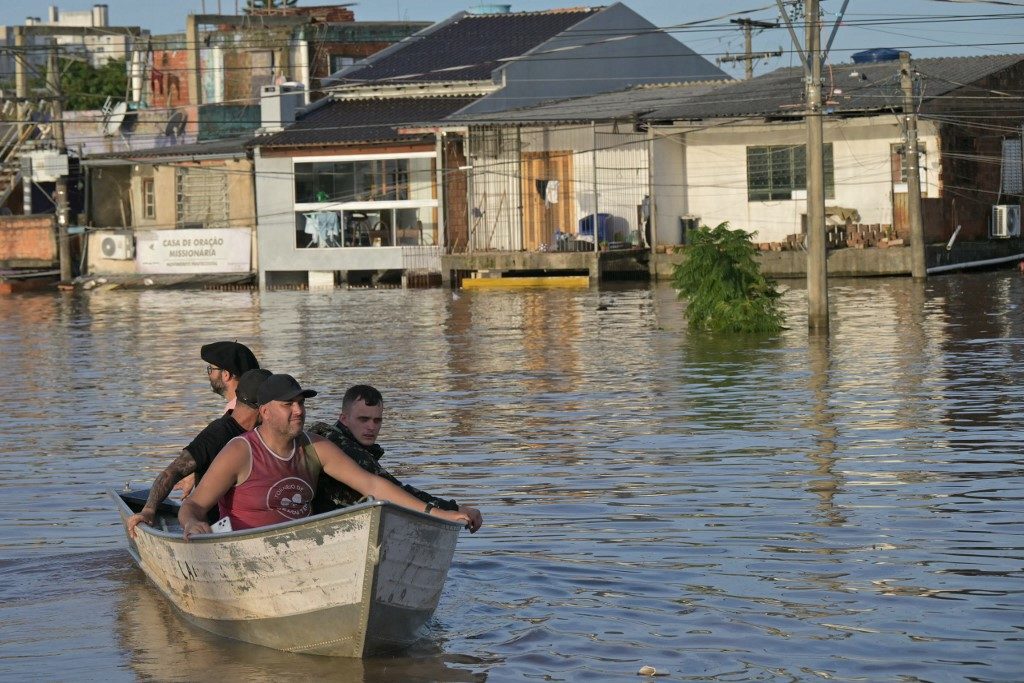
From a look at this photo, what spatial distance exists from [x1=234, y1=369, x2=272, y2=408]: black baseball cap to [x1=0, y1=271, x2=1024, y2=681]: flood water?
1.44 m

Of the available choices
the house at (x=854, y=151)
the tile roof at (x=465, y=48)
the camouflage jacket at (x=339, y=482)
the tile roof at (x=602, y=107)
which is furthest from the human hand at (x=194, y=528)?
the tile roof at (x=465, y=48)

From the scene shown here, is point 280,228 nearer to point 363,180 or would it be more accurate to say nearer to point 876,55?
point 363,180

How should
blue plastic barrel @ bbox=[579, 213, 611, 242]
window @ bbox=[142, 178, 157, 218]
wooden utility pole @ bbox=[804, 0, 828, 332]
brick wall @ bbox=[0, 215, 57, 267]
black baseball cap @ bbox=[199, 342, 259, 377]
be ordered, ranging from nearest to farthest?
black baseball cap @ bbox=[199, 342, 259, 377] < wooden utility pole @ bbox=[804, 0, 828, 332] < blue plastic barrel @ bbox=[579, 213, 611, 242] < window @ bbox=[142, 178, 157, 218] < brick wall @ bbox=[0, 215, 57, 267]

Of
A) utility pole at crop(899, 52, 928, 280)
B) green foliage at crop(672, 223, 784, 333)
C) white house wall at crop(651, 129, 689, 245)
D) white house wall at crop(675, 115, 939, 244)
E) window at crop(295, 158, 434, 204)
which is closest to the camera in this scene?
green foliage at crop(672, 223, 784, 333)

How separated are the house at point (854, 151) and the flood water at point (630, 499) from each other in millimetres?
16319

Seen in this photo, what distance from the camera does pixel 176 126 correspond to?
63438 millimetres

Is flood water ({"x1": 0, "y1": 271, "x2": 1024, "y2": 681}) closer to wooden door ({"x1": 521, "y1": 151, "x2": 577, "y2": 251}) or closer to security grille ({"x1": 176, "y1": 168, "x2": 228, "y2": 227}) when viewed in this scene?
wooden door ({"x1": 521, "y1": 151, "x2": 577, "y2": 251})

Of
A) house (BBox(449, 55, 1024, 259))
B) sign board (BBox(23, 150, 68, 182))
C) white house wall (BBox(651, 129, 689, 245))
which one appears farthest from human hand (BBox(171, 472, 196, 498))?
sign board (BBox(23, 150, 68, 182))

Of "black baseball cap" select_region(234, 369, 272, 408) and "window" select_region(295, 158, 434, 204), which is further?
"window" select_region(295, 158, 434, 204)

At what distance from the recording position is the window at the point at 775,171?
47406 mm

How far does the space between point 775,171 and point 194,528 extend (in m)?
40.4

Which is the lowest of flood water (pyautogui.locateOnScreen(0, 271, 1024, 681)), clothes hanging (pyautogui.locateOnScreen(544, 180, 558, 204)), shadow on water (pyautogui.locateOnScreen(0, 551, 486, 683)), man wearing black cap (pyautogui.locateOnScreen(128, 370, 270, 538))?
shadow on water (pyautogui.locateOnScreen(0, 551, 486, 683))

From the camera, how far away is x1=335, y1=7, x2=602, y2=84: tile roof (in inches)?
2100

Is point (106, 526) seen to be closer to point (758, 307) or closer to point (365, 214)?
point (758, 307)
